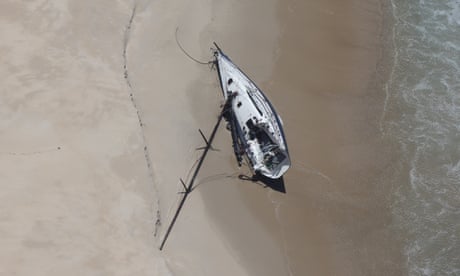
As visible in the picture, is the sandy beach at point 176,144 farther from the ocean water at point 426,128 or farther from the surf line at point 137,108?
the ocean water at point 426,128

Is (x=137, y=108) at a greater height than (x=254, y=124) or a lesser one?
lesser

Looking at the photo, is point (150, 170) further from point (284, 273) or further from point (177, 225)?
point (284, 273)

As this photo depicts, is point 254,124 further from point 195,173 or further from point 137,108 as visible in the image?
point 137,108

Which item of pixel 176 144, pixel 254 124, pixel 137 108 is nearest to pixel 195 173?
pixel 176 144

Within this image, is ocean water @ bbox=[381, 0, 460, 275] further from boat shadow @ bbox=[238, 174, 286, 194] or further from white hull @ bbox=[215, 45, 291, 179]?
white hull @ bbox=[215, 45, 291, 179]

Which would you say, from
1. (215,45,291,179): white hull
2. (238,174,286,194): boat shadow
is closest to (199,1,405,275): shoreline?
(238,174,286,194): boat shadow
